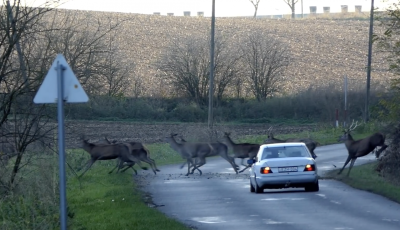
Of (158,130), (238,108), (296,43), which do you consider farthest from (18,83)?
(296,43)

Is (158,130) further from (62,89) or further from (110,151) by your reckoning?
(62,89)

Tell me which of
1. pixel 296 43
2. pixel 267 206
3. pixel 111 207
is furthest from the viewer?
pixel 296 43

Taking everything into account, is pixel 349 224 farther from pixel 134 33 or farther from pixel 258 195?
pixel 134 33

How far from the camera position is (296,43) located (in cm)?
8344

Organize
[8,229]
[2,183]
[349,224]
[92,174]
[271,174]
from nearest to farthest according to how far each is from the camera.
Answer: [8,229], [349,224], [2,183], [271,174], [92,174]

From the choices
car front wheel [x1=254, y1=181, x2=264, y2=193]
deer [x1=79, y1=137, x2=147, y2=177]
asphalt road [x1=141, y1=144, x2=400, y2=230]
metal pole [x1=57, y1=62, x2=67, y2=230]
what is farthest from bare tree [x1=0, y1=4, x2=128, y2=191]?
deer [x1=79, y1=137, x2=147, y2=177]

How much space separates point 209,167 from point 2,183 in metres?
17.0

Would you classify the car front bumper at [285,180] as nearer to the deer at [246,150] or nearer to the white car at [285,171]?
the white car at [285,171]

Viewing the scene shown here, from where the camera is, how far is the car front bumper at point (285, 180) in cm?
1964

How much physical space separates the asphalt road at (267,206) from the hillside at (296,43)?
41544mm

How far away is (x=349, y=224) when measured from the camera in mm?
14547

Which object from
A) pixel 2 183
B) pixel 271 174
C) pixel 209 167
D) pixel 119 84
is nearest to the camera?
pixel 2 183

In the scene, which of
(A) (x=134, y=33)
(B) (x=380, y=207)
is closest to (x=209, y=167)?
(B) (x=380, y=207)

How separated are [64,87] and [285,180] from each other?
1116 cm
